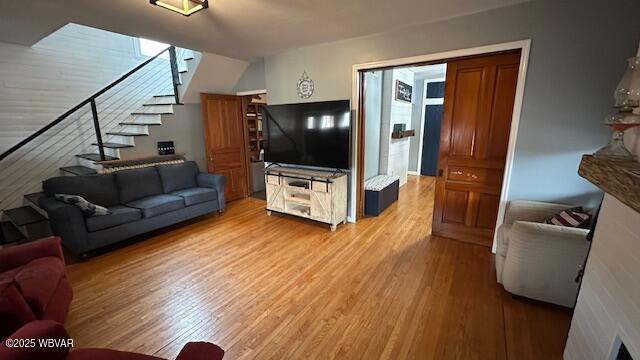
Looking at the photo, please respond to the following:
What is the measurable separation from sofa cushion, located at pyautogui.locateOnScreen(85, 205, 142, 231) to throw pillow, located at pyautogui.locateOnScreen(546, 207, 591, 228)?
4.31 m

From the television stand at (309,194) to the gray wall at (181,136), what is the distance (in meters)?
1.69

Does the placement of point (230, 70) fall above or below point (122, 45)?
below

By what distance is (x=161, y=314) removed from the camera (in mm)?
1992

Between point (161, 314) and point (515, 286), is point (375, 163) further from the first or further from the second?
point (161, 314)

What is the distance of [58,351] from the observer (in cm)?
103

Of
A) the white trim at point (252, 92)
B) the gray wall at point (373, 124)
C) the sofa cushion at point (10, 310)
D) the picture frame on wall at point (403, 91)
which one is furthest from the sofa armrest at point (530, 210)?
the white trim at point (252, 92)

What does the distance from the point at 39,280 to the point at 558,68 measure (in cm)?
431

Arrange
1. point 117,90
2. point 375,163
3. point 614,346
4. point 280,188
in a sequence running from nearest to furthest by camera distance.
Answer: point 614,346 → point 280,188 → point 117,90 → point 375,163

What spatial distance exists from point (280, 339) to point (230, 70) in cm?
409

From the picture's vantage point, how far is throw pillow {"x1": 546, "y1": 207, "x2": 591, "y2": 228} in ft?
6.72

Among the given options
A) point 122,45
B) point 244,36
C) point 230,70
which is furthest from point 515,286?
point 122,45

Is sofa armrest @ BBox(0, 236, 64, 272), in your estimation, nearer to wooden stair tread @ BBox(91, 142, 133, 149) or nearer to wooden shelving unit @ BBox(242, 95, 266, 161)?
wooden stair tread @ BBox(91, 142, 133, 149)

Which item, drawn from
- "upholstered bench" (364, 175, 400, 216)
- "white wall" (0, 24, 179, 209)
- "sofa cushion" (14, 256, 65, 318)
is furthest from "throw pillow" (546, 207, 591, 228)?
"white wall" (0, 24, 179, 209)

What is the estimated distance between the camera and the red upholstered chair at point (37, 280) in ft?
3.92
